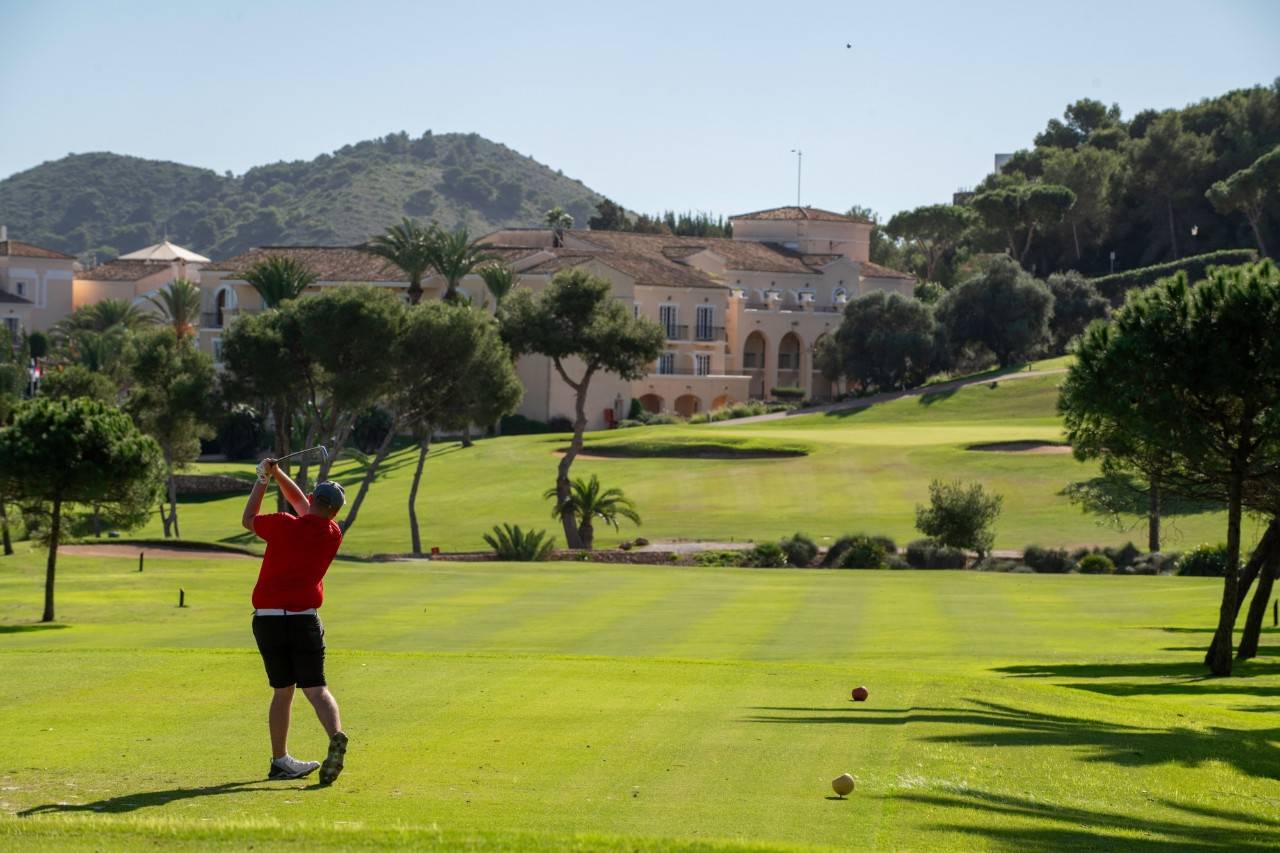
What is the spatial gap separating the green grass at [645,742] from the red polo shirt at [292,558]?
122 cm

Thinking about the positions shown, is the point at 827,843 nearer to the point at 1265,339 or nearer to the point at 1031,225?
the point at 1265,339

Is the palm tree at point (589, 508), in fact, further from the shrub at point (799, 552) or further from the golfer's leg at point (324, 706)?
the golfer's leg at point (324, 706)

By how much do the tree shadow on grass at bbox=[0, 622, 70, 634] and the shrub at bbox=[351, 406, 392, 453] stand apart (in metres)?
59.4

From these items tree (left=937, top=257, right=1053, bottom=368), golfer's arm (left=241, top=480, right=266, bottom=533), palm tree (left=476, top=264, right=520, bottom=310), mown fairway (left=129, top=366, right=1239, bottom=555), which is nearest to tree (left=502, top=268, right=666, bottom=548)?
mown fairway (left=129, top=366, right=1239, bottom=555)

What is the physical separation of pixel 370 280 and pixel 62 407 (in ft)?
241

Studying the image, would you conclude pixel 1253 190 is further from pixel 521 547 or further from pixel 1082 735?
pixel 1082 735

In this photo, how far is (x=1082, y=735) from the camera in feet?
46.8

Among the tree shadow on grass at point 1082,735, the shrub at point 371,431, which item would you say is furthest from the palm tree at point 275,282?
the tree shadow on grass at point 1082,735

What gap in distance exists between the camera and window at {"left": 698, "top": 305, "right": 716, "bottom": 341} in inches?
4333

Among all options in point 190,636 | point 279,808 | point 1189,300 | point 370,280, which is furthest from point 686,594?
point 370,280

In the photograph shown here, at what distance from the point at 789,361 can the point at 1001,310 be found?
2073 cm

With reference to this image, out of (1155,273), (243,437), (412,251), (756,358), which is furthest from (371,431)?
(1155,273)

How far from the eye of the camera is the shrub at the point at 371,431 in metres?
87.3

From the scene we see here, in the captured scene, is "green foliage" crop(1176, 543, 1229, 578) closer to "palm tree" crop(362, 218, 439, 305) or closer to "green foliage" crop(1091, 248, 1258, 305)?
"palm tree" crop(362, 218, 439, 305)
